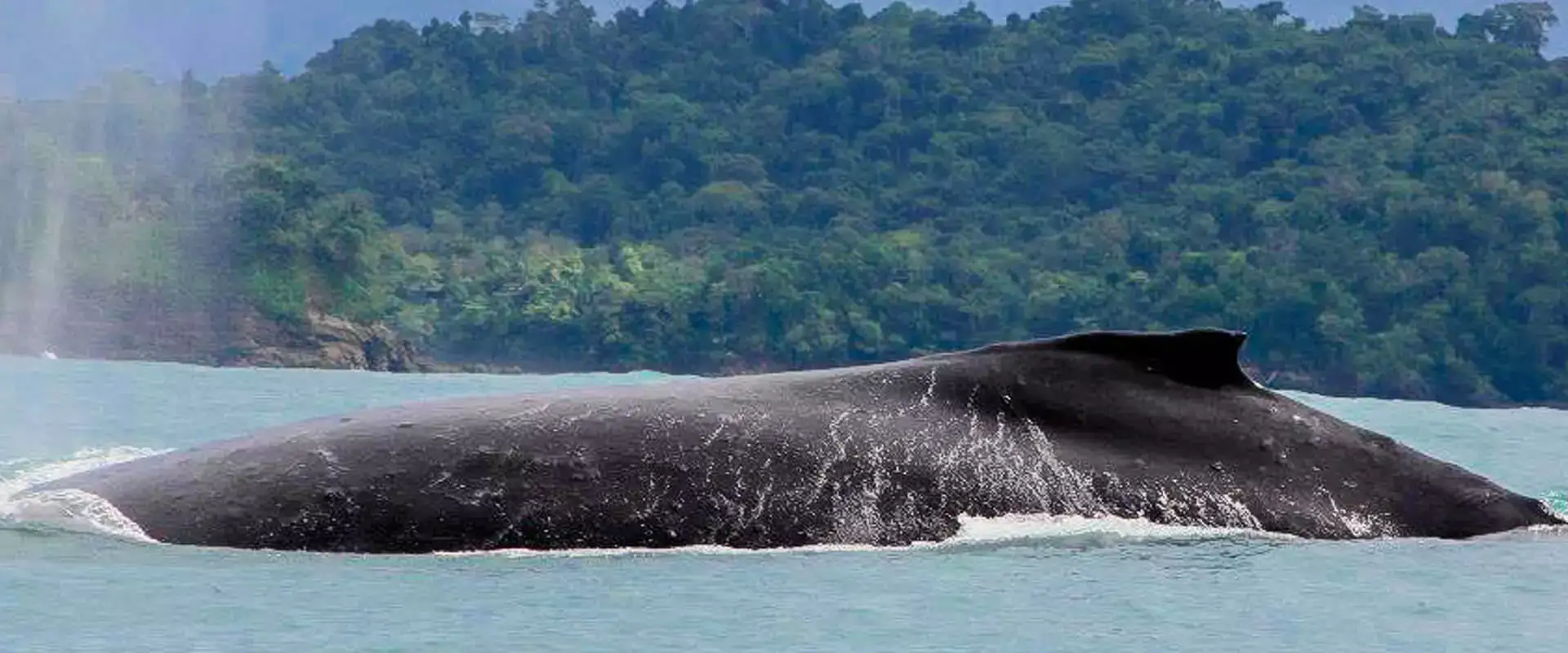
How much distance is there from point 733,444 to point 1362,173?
85581 mm

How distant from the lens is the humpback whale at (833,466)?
12.8m

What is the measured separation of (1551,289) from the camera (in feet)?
271

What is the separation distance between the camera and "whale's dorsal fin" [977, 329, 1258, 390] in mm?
13750

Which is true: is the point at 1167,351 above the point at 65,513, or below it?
above

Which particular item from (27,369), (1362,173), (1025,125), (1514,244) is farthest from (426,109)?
(27,369)

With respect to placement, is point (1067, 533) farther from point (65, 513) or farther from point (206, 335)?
point (206, 335)

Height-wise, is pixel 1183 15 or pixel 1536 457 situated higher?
pixel 1183 15

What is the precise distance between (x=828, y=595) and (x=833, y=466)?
145cm

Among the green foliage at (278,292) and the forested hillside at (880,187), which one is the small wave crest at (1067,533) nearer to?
the forested hillside at (880,187)

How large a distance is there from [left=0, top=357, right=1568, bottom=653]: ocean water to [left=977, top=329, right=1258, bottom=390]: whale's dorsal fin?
914 millimetres

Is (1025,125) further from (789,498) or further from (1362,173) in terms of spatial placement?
(789,498)

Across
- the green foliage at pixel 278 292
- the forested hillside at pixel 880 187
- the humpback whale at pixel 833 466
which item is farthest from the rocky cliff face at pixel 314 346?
the humpback whale at pixel 833 466

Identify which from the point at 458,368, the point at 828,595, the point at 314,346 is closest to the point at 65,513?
the point at 828,595

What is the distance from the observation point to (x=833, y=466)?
1316 cm
